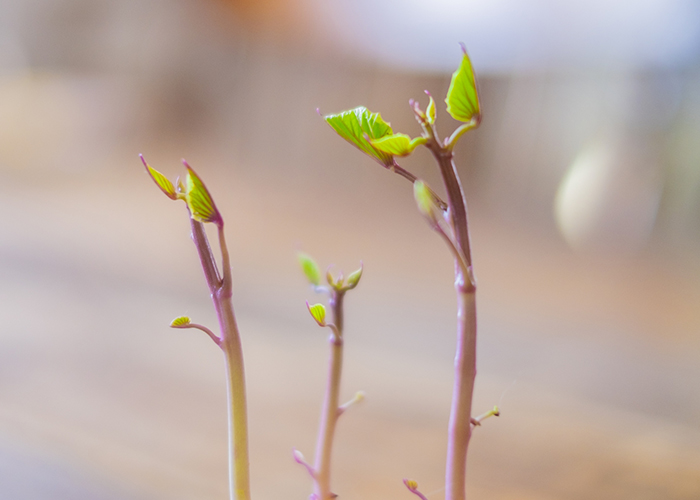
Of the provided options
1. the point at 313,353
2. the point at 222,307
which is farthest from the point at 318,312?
the point at 313,353

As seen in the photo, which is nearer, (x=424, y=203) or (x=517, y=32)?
(x=424, y=203)

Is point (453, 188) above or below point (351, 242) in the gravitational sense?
below

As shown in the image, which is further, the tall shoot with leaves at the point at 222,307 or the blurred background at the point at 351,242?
the blurred background at the point at 351,242

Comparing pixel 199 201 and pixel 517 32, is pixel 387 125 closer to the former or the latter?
pixel 199 201

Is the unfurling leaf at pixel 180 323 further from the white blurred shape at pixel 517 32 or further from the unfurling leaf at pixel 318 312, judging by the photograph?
the white blurred shape at pixel 517 32

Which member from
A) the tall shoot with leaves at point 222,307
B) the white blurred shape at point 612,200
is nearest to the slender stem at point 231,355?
the tall shoot with leaves at point 222,307

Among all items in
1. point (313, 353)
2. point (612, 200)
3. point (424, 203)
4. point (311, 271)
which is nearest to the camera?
point (424, 203)

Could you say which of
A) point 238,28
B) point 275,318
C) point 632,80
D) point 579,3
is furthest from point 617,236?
point 238,28

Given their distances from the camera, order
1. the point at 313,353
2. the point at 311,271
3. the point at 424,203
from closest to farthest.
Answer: the point at 424,203 → the point at 311,271 → the point at 313,353
